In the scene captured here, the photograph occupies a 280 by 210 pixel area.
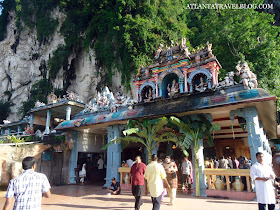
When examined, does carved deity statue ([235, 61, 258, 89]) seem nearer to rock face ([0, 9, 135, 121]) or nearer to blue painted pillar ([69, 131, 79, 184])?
blue painted pillar ([69, 131, 79, 184])

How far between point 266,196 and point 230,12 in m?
23.1

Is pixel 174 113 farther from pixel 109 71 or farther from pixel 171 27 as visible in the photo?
pixel 171 27

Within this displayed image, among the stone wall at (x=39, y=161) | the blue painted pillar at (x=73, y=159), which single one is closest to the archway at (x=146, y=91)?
the blue painted pillar at (x=73, y=159)

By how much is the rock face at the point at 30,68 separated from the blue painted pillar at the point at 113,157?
449 inches

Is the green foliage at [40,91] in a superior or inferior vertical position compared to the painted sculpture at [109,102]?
superior

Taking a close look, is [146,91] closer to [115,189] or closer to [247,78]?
[247,78]

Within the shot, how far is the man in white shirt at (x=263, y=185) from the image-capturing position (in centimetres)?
403

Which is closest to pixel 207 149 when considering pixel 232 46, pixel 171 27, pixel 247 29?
pixel 232 46

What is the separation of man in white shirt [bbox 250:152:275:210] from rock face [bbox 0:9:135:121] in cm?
1925

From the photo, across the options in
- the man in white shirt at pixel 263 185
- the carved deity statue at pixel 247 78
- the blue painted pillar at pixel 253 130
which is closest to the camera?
the man in white shirt at pixel 263 185

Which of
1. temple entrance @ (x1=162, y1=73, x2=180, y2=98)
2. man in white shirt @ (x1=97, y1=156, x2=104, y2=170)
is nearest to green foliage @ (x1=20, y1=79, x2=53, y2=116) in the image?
man in white shirt @ (x1=97, y1=156, x2=104, y2=170)

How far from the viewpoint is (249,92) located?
26.5 feet

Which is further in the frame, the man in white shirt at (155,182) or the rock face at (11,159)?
the rock face at (11,159)

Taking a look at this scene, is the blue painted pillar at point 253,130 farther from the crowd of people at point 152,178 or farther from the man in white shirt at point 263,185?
the man in white shirt at point 263,185
